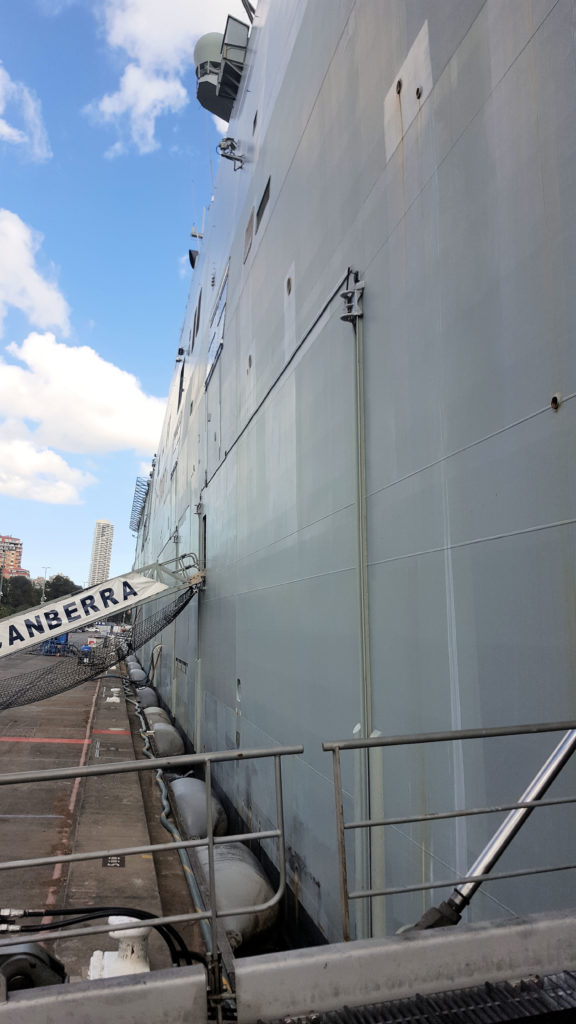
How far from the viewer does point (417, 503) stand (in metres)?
3.78

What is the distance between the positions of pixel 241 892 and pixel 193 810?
114 inches

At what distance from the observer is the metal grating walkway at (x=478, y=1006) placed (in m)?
1.83

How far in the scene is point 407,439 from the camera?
3.92 metres

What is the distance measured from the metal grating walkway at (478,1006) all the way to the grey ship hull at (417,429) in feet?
2.11

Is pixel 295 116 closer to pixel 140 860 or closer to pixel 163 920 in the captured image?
pixel 163 920

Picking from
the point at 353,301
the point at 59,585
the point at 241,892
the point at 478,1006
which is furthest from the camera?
the point at 59,585

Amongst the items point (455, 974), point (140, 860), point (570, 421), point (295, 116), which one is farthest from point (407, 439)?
point (140, 860)

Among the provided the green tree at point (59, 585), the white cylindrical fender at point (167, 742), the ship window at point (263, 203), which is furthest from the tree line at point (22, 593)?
the ship window at point (263, 203)

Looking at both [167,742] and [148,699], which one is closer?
[167,742]

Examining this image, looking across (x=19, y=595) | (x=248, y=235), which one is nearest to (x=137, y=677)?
(x=248, y=235)

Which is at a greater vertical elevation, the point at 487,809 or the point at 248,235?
the point at 248,235

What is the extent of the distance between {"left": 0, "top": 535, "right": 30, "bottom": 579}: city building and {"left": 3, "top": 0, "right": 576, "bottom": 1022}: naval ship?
175734 millimetres

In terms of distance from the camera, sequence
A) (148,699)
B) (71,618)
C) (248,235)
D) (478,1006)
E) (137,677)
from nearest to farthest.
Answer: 1. (478,1006)
2. (248,235)
3. (71,618)
4. (148,699)
5. (137,677)

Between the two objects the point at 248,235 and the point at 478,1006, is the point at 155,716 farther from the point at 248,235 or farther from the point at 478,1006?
the point at 478,1006
